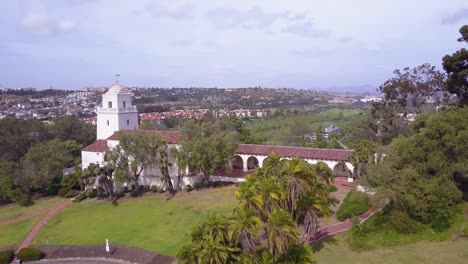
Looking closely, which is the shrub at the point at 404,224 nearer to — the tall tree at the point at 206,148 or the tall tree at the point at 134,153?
the tall tree at the point at 206,148

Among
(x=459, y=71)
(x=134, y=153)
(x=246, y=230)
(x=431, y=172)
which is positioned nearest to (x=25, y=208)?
(x=134, y=153)

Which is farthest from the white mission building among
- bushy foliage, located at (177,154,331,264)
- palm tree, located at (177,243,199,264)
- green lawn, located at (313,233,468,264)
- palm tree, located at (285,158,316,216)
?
palm tree, located at (177,243,199,264)

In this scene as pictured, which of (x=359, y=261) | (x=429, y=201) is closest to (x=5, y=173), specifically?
(x=359, y=261)

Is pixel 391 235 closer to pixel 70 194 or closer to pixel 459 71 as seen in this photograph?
pixel 459 71

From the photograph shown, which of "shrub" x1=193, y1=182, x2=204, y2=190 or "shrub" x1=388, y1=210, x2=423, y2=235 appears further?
"shrub" x1=193, y1=182, x2=204, y2=190

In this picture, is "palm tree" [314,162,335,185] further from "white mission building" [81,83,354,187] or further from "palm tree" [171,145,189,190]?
"palm tree" [171,145,189,190]

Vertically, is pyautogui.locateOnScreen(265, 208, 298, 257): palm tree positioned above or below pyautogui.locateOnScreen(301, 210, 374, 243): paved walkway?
above
